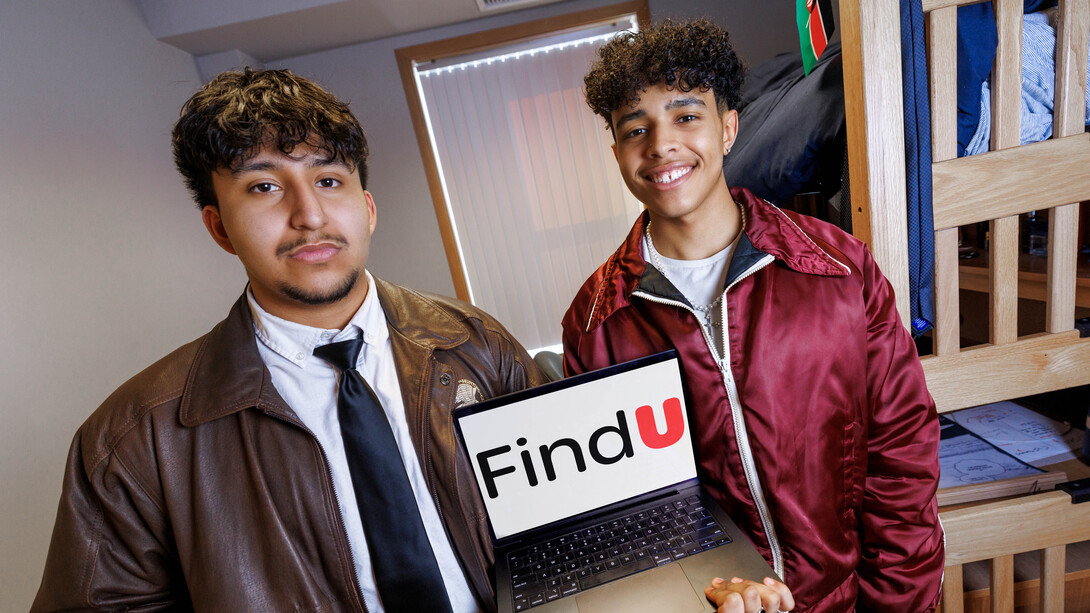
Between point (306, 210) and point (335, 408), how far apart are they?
34 cm

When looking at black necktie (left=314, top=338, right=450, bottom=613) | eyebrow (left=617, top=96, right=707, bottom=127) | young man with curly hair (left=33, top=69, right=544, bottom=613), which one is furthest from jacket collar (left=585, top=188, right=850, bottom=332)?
black necktie (left=314, top=338, right=450, bottom=613)

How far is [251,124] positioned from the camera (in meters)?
0.87

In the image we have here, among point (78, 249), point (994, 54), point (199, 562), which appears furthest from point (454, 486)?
point (78, 249)

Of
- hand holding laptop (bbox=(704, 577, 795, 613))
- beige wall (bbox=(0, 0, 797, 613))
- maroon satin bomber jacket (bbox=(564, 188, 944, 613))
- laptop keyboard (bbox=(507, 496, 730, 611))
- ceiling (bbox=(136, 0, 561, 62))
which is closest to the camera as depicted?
hand holding laptop (bbox=(704, 577, 795, 613))

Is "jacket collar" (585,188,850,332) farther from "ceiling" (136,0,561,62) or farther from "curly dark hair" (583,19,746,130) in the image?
"ceiling" (136,0,561,62)

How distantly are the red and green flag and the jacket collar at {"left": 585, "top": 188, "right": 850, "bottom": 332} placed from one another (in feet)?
1.57

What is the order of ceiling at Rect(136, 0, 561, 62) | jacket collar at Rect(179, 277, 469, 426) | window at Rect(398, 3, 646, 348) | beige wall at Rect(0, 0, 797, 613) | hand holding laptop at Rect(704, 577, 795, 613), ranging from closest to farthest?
hand holding laptop at Rect(704, 577, 795, 613), jacket collar at Rect(179, 277, 469, 426), beige wall at Rect(0, 0, 797, 613), ceiling at Rect(136, 0, 561, 62), window at Rect(398, 3, 646, 348)

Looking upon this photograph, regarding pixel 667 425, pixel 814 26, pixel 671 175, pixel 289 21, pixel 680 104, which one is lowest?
pixel 667 425

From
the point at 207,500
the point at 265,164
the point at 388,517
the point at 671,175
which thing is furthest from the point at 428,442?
the point at 671,175

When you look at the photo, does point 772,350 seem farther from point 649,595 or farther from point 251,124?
point 251,124

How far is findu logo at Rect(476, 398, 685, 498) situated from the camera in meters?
0.84

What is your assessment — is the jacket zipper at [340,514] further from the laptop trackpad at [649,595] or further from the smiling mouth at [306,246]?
the laptop trackpad at [649,595]

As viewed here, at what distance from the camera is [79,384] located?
185 centimetres

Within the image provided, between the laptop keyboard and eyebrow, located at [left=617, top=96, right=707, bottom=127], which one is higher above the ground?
eyebrow, located at [left=617, top=96, right=707, bottom=127]
